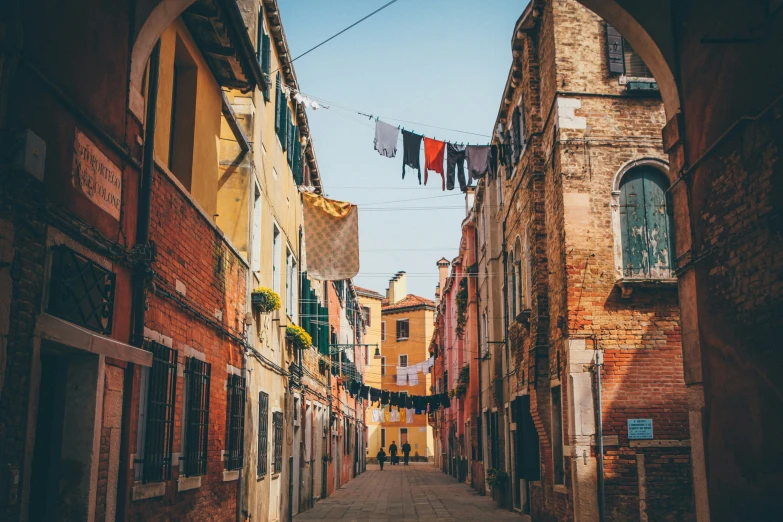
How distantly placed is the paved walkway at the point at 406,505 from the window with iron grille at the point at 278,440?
6.73 ft

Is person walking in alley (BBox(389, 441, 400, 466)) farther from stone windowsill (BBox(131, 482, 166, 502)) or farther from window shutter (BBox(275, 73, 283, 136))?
stone windowsill (BBox(131, 482, 166, 502))

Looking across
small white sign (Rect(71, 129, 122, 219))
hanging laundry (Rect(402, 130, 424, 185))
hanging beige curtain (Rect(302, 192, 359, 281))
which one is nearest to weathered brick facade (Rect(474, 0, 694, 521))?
hanging laundry (Rect(402, 130, 424, 185))

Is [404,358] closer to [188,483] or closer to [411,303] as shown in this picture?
[411,303]

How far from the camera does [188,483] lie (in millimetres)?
8992

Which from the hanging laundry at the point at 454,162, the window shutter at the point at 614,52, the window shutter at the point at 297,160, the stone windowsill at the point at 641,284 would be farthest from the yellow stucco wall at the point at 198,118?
the window shutter at the point at 614,52

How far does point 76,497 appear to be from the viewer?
226 inches

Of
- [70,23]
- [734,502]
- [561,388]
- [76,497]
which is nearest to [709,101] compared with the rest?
[734,502]

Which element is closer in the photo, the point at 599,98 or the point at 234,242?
the point at 234,242

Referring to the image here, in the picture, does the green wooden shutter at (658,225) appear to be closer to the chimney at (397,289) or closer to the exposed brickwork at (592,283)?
the exposed brickwork at (592,283)

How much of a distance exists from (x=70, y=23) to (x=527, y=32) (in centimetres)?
1222

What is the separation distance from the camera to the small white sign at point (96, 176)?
228 inches

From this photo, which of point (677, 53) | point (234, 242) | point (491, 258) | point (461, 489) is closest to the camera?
point (677, 53)

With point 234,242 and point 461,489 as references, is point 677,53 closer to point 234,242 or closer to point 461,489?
point 234,242

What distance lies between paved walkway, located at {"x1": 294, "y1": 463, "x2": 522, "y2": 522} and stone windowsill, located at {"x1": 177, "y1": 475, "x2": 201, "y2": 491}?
340 inches
